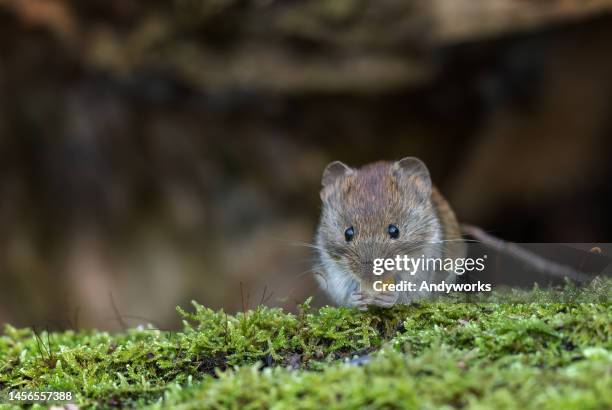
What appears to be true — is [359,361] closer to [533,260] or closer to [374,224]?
[374,224]

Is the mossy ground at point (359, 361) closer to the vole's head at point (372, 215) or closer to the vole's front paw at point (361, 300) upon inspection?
the vole's front paw at point (361, 300)

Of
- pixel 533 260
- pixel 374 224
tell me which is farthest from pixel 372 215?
pixel 533 260

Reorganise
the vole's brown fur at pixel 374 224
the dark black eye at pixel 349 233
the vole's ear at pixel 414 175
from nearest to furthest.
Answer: the vole's brown fur at pixel 374 224 < the dark black eye at pixel 349 233 < the vole's ear at pixel 414 175

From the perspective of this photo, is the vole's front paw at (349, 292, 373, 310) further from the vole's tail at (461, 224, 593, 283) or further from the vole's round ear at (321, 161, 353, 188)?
the vole's tail at (461, 224, 593, 283)

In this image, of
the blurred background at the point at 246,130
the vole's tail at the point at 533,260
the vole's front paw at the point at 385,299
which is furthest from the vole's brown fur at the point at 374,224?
the blurred background at the point at 246,130

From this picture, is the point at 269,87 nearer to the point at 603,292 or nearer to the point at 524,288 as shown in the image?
the point at 524,288

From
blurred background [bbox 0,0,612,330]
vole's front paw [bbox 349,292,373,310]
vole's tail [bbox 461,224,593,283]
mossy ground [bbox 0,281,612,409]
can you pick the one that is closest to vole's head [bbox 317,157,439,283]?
vole's front paw [bbox 349,292,373,310]
